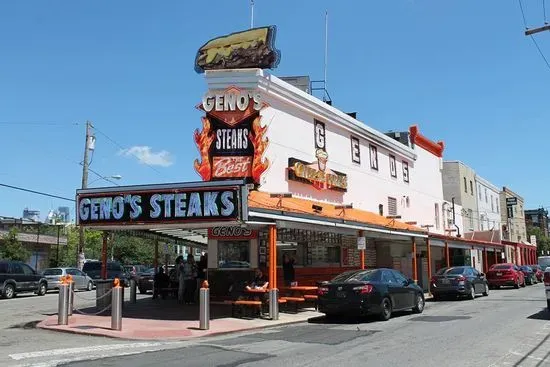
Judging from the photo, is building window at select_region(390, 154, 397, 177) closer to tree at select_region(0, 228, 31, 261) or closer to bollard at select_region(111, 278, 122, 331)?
bollard at select_region(111, 278, 122, 331)

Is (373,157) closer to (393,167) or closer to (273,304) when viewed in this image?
(393,167)

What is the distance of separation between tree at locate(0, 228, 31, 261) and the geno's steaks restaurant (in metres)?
21.6

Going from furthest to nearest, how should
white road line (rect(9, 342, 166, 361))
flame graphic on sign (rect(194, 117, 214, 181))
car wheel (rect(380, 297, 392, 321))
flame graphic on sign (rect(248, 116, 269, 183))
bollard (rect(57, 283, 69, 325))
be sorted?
flame graphic on sign (rect(194, 117, 214, 181)), flame graphic on sign (rect(248, 116, 269, 183)), car wheel (rect(380, 297, 392, 321)), bollard (rect(57, 283, 69, 325)), white road line (rect(9, 342, 166, 361))

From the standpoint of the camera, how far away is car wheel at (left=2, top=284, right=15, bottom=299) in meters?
28.6

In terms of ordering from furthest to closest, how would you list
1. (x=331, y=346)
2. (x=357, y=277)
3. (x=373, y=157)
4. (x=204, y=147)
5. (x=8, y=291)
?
(x=373, y=157) < (x=8, y=291) < (x=204, y=147) < (x=357, y=277) < (x=331, y=346)

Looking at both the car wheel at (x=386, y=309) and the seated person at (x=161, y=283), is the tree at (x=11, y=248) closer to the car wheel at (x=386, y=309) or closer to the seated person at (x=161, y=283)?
the seated person at (x=161, y=283)

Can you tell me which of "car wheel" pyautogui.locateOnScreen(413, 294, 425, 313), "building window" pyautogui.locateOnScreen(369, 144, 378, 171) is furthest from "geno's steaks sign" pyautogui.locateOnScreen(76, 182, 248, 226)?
"building window" pyautogui.locateOnScreen(369, 144, 378, 171)

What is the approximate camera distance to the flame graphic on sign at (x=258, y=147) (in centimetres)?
2080

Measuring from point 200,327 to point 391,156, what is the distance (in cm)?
2110

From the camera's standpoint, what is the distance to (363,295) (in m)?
16.2

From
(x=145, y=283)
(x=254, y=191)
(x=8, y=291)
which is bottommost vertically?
(x=8, y=291)

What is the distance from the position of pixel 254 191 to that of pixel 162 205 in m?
4.28

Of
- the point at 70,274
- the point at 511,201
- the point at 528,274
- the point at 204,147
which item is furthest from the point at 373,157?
the point at 511,201

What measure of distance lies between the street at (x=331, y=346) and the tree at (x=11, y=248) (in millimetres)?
28653
